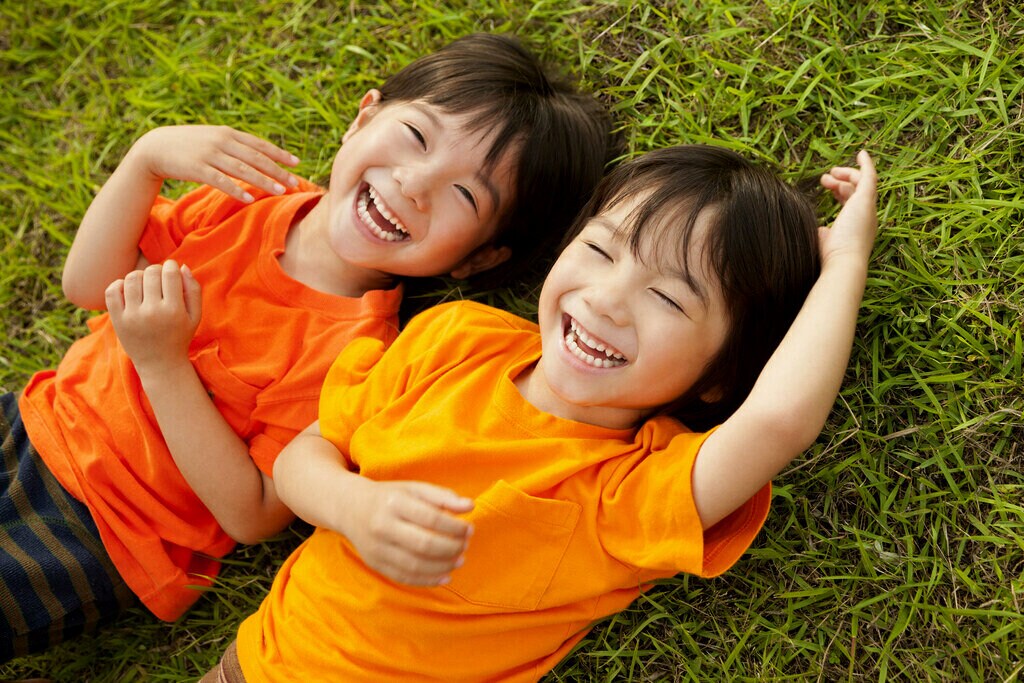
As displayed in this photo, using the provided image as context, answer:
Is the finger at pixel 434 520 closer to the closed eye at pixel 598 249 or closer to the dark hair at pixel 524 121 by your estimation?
the closed eye at pixel 598 249

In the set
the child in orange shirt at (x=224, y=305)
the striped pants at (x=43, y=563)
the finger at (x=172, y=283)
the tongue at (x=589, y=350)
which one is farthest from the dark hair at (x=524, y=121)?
the striped pants at (x=43, y=563)

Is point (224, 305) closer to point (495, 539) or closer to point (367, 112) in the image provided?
point (367, 112)

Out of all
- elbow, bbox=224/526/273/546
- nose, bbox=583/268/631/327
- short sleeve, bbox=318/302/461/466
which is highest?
nose, bbox=583/268/631/327

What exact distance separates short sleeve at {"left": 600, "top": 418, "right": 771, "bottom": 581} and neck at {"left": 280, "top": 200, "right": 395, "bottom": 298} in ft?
3.16

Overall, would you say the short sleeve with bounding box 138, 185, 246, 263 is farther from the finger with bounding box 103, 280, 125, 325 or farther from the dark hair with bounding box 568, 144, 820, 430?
the dark hair with bounding box 568, 144, 820, 430

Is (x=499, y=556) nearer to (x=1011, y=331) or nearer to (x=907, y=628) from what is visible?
(x=907, y=628)

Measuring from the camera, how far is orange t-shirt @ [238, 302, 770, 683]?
1891 mm

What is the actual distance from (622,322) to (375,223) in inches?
30.9

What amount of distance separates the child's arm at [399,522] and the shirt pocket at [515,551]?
6.9 inches

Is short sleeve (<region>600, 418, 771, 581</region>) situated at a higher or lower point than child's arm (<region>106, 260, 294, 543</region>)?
lower

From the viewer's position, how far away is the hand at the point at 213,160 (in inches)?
89.8

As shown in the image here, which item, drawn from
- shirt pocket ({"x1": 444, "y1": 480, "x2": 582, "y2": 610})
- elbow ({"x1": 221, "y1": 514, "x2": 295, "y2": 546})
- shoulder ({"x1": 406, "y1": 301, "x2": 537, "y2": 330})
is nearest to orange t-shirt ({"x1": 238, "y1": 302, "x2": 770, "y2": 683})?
shirt pocket ({"x1": 444, "y1": 480, "x2": 582, "y2": 610})

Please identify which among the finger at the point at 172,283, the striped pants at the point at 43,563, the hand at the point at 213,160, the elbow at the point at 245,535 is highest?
the hand at the point at 213,160

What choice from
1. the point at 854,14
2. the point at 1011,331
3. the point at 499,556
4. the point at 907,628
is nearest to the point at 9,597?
the point at 499,556
